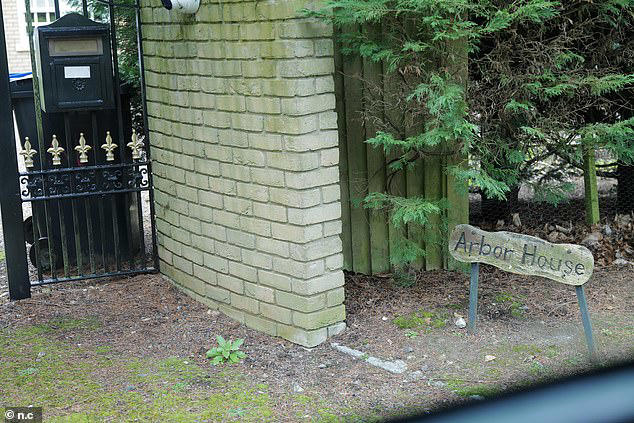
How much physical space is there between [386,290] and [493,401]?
14.3 feet

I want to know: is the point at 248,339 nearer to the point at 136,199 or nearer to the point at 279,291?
the point at 279,291

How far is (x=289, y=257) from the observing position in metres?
4.16

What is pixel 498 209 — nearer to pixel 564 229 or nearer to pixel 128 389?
pixel 564 229

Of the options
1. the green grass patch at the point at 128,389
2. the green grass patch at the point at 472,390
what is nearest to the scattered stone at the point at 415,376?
the green grass patch at the point at 472,390

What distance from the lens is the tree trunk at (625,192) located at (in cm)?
590

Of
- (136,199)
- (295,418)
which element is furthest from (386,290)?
(136,199)

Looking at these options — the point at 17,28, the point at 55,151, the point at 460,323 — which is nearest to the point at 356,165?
the point at 460,323

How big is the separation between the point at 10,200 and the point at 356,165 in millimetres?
2205

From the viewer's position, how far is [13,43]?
1744 cm

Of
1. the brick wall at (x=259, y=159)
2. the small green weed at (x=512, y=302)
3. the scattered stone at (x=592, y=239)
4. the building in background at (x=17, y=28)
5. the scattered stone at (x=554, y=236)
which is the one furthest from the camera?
the building in background at (x=17, y=28)
